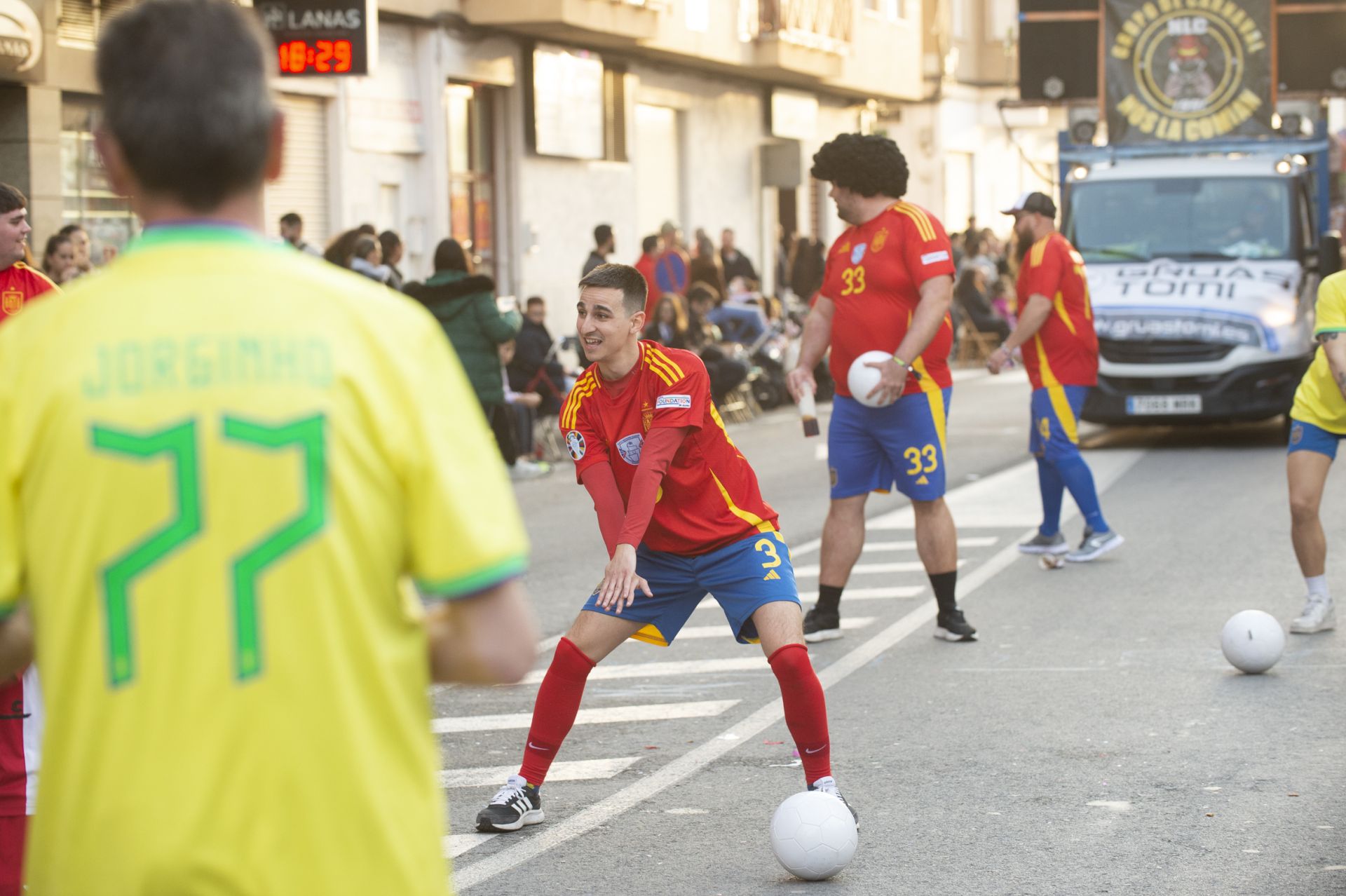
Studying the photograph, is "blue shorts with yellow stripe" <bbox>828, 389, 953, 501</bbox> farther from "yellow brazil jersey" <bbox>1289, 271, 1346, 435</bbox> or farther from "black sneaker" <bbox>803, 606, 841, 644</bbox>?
"yellow brazil jersey" <bbox>1289, 271, 1346, 435</bbox>

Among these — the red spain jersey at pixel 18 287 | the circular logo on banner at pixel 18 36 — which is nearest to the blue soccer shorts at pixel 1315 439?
the red spain jersey at pixel 18 287

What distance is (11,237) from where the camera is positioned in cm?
543

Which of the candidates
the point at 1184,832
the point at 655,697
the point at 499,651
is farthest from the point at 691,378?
the point at 499,651

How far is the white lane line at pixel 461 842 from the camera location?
5543 mm

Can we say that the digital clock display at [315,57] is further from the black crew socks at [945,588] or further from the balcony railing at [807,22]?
the balcony railing at [807,22]

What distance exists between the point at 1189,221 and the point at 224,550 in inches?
630

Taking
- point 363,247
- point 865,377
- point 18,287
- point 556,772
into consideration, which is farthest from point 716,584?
point 363,247

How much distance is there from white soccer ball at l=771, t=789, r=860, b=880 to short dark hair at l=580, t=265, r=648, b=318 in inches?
57.8

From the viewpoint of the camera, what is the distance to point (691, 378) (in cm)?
559

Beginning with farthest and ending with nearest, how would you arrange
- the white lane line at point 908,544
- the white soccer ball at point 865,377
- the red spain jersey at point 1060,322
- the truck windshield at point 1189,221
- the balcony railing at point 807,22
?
the balcony railing at point 807,22, the truck windshield at point 1189,221, the white lane line at point 908,544, the red spain jersey at point 1060,322, the white soccer ball at point 865,377

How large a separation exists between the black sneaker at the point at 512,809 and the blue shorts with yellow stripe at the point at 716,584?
553 millimetres

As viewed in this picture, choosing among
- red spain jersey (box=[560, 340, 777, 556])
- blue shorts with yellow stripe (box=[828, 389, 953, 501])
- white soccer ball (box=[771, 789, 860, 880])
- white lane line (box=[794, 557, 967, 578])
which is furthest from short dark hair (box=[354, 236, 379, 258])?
white soccer ball (box=[771, 789, 860, 880])

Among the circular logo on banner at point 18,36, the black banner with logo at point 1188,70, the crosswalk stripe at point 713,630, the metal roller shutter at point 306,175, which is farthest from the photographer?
the metal roller shutter at point 306,175

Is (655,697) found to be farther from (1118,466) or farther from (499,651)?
(1118,466)
